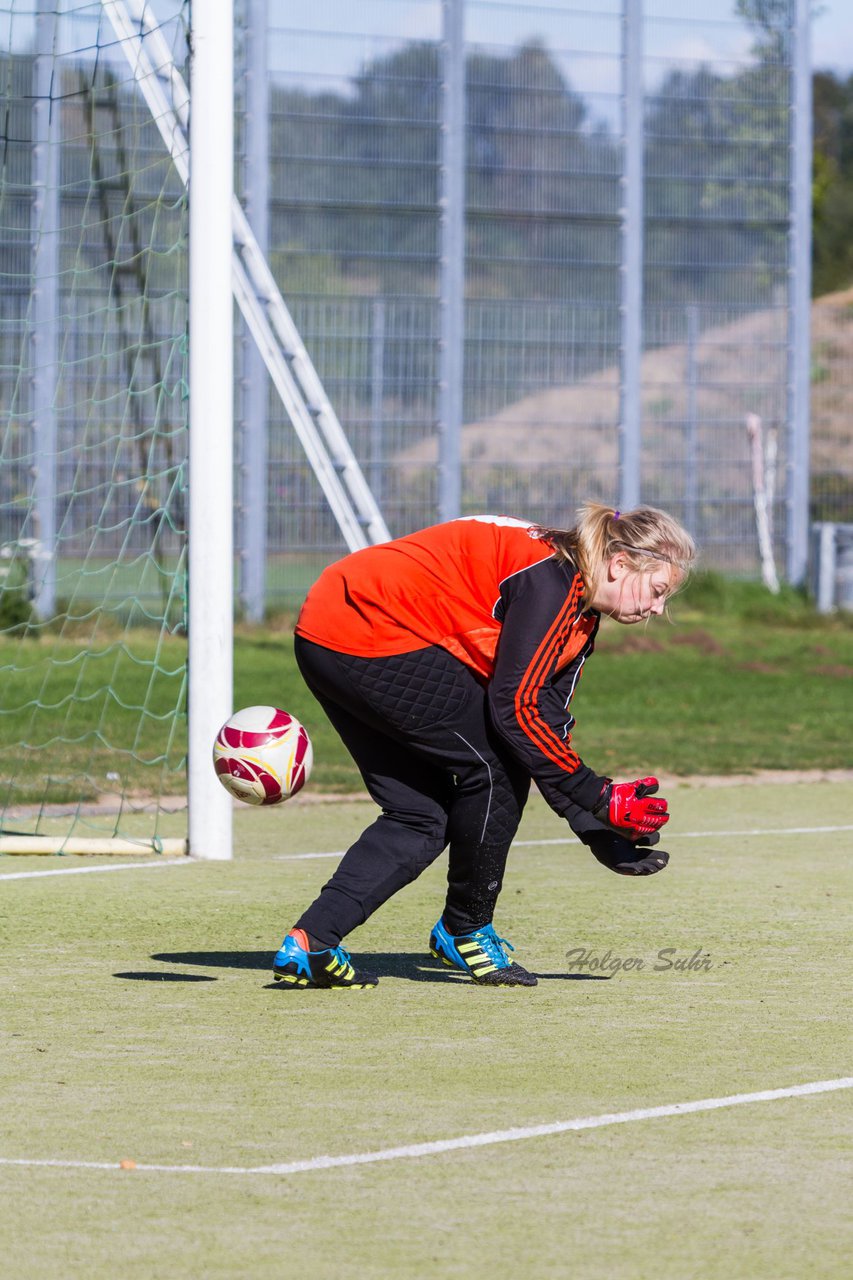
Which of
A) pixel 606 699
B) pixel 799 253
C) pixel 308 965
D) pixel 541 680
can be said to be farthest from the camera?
pixel 799 253

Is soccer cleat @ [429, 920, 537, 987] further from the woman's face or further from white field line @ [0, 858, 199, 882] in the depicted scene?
white field line @ [0, 858, 199, 882]

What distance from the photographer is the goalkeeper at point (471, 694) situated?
5.58 meters

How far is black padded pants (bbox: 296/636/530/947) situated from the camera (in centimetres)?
578

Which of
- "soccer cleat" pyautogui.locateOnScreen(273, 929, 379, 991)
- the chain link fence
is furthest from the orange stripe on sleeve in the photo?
the chain link fence

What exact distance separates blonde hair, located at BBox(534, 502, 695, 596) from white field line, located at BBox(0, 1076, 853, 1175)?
4.72ft

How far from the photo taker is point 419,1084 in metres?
4.85

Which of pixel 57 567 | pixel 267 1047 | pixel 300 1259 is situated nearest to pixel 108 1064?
pixel 267 1047

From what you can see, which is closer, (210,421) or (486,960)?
(486,960)

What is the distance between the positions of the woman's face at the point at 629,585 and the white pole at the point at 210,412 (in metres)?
3.20

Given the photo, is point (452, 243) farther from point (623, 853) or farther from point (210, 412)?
point (623, 853)

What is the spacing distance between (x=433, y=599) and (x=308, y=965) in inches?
42.0

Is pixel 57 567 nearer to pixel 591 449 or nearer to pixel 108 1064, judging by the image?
pixel 591 449

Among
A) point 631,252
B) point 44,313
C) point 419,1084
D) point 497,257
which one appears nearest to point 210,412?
point 419,1084

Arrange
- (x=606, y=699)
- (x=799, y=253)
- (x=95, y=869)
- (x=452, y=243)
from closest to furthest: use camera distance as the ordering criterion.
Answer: (x=95, y=869)
(x=606, y=699)
(x=452, y=243)
(x=799, y=253)
